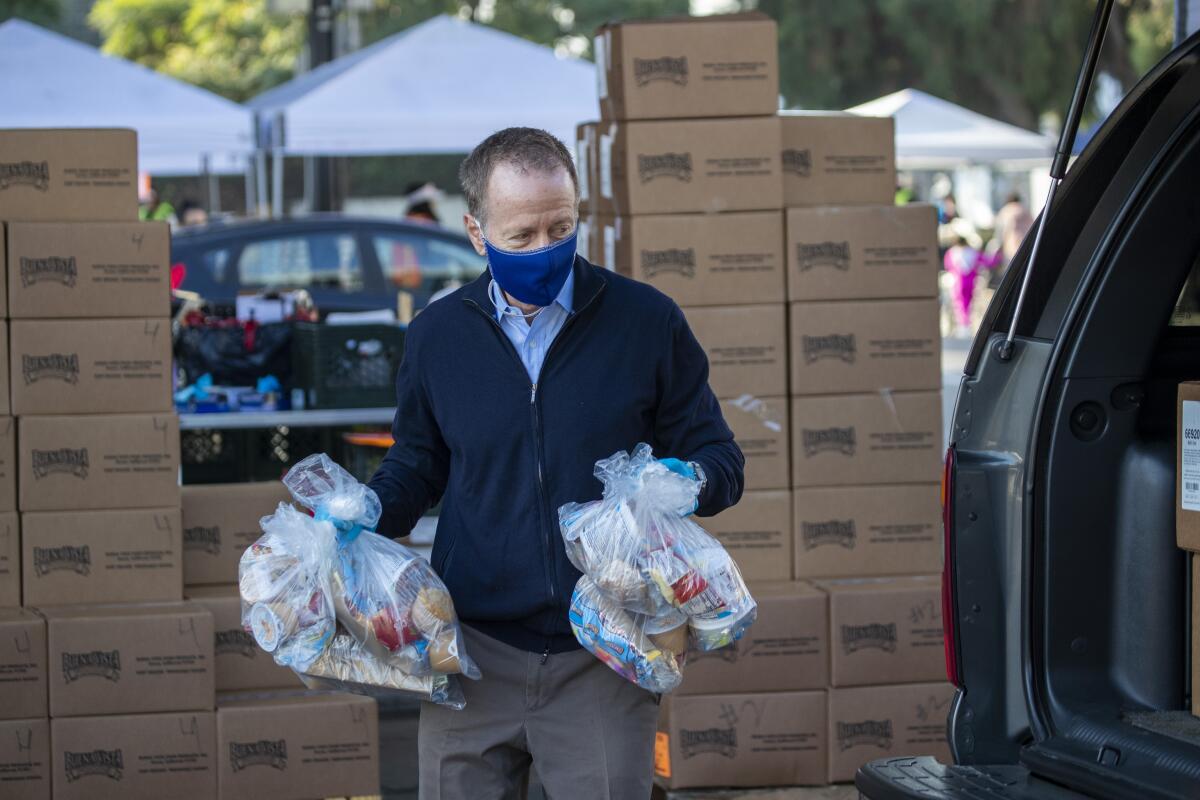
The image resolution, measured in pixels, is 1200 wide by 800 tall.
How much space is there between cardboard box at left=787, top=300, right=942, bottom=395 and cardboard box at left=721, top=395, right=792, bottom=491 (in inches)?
4.0

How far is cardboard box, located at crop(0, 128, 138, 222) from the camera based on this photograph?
189 inches

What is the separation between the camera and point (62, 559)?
4.79 metres

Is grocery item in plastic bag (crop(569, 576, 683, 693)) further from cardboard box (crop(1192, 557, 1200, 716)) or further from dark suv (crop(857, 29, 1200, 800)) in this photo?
cardboard box (crop(1192, 557, 1200, 716))

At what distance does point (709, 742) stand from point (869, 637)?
60cm

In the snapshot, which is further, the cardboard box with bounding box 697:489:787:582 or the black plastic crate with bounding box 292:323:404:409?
the black plastic crate with bounding box 292:323:404:409

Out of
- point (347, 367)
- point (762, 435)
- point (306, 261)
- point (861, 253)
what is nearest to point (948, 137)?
point (306, 261)

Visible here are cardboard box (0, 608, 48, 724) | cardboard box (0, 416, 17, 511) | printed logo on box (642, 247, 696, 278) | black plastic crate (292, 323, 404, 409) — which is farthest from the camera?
black plastic crate (292, 323, 404, 409)

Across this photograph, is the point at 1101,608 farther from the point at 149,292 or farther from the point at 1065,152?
the point at 149,292

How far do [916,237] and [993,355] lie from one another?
2.09 metres

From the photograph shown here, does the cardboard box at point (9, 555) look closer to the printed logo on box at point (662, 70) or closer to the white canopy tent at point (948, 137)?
the printed logo on box at point (662, 70)

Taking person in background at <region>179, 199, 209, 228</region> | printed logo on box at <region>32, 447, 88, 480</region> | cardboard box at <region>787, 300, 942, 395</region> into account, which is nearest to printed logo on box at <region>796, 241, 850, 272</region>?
cardboard box at <region>787, 300, 942, 395</region>

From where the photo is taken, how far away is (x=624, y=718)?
2.80 meters

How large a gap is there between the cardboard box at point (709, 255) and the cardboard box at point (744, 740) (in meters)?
1.25

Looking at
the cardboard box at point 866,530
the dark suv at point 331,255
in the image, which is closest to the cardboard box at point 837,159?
the cardboard box at point 866,530
